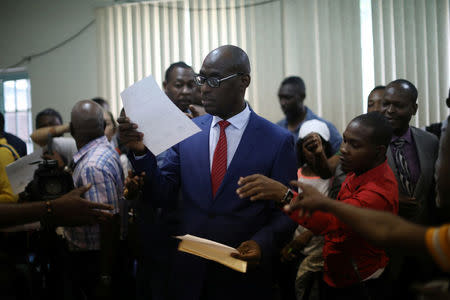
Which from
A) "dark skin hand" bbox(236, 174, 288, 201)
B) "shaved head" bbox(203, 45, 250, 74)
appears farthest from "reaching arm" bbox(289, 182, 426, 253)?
"shaved head" bbox(203, 45, 250, 74)

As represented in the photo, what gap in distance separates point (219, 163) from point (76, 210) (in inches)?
28.8

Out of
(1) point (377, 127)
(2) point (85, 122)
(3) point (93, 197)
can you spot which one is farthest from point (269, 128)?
(2) point (85, 122)

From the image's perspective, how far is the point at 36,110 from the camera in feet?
18.6

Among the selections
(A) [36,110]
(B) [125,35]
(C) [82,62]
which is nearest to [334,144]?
(B) [125,35]

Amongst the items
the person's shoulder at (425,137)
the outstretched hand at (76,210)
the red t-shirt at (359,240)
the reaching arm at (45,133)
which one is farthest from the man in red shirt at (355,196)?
the reaching arm at (45,133)

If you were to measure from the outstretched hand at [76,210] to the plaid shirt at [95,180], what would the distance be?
0.48m

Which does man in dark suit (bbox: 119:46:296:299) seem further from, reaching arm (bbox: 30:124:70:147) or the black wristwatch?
reaching arm (bbox: 30:124:70:147)

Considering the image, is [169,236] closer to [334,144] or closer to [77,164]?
[77,164]

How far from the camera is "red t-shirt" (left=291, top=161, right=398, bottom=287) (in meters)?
1.82

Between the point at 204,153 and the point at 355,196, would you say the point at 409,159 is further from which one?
the point at 204,153

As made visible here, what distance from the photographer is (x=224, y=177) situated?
73.1 inches

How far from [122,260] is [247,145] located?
1.81 m

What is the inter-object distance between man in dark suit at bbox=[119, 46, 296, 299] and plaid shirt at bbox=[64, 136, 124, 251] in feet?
2.40

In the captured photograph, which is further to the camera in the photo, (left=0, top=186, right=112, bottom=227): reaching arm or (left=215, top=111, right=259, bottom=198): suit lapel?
(left=0, top=186, right=112, bottom=227): reaching arm
